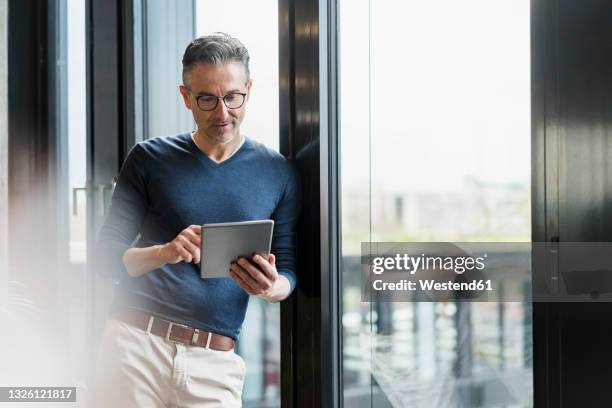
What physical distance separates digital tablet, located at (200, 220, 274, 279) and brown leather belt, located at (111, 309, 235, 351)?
208 mm

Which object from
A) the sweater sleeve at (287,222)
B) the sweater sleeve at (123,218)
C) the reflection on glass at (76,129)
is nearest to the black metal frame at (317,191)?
the sweater sleeve at (287,222)

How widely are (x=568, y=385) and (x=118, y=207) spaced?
3.70ft

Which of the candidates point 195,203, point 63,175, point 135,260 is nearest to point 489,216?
point 195,203

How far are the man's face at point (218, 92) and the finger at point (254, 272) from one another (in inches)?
11.6

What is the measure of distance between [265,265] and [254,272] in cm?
3

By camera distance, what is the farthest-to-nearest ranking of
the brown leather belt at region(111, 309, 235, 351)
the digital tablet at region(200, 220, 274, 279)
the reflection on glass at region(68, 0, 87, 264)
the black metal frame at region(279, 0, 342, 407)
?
the reflection on glass at region(68, 0, 87, 264) < the brown leather belt at region(111, 309, 235, 351) < the black metal frame at region(279, 0, 342, 407) < the digital tablet at region(200, 220, 274, 279)

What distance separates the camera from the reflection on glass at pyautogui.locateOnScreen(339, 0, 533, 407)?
3.85ft

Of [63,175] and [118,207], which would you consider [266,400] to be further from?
[63,175]

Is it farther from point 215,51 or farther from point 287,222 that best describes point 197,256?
point 215,51

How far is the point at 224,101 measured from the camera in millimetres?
1699

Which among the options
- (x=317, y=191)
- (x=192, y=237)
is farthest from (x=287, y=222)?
(x=192, y=237)

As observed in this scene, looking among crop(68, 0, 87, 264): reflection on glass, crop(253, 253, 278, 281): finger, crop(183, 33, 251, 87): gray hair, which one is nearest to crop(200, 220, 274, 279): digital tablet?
crop(253, 253, 278, 281): finger

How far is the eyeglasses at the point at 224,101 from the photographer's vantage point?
1.70 metres

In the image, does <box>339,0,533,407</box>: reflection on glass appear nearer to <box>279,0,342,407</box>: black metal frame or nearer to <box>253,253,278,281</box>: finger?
<box>279,0,342,407</box>: black metal frame
